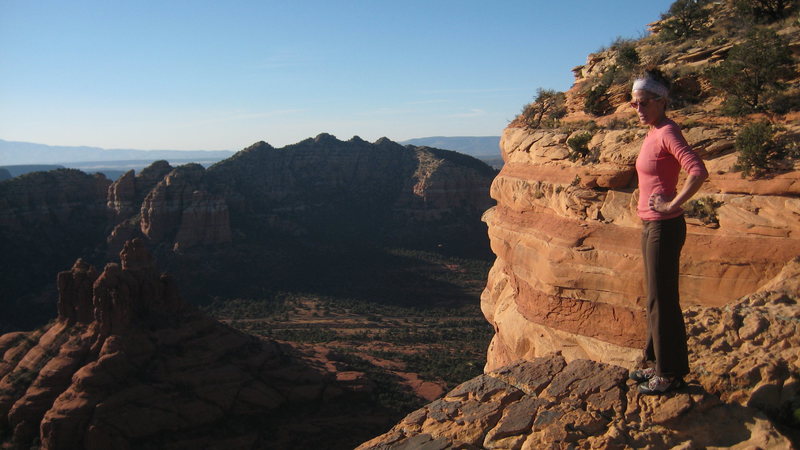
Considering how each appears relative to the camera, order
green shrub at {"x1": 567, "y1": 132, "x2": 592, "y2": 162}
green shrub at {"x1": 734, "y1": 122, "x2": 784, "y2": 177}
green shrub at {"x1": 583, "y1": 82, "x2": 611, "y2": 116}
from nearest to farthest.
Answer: green shrub at {"x1": 734, "y1": 122, "x2": 784, "y2": 177}, green shrub at {"x1": 567, "y1": 132, "x2": 592, "y2": 162}, green shrub at {"x1": 583, "y1": 82, "x2": 611, "y2": 116}

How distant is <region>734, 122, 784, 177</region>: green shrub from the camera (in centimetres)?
827

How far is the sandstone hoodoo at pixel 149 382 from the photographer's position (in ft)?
89.0

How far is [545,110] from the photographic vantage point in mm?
15336

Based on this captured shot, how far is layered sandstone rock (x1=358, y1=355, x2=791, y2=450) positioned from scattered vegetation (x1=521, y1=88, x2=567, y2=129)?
831 centimetres

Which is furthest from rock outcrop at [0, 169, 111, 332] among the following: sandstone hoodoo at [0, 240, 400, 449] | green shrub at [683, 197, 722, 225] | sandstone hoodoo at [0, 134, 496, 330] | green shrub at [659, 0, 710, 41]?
green shrub at [683, 197, 722, 225]

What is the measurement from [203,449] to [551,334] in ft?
71.7

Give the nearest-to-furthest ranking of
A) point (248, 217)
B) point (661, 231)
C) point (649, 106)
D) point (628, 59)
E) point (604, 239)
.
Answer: point (661, 231), point (649, 106), point (604, 239), point (628, 59), point (248, 217)

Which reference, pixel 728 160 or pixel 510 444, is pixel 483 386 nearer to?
pixel 510 444

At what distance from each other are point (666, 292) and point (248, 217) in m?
81.4

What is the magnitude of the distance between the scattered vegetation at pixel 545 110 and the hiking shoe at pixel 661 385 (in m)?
8.77

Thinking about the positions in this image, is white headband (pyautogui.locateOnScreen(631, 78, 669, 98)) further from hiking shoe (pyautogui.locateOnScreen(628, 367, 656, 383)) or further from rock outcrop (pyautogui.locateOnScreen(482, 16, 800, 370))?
rock outcrop (pyautogui.locateOnScreen(482, 16, 800, 370))

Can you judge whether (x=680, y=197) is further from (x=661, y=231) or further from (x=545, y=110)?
(x=545, y=110)

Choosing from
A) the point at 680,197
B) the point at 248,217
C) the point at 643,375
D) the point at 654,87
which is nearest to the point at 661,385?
the point at 643,375

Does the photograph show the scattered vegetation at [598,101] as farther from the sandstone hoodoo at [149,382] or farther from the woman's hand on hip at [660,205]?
the sandstone hoodoo at [149,382]
